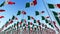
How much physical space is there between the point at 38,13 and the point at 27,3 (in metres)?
1.81

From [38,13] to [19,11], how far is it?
5.92 feet

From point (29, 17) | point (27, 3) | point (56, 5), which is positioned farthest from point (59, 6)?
point (29, 17)

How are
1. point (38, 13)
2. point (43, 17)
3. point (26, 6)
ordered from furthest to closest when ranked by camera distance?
point (43, 17), point (38, 13), point (26, 6)

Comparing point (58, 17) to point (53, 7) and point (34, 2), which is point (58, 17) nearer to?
point (53, 7)

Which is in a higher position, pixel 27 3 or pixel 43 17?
pixel 27 3

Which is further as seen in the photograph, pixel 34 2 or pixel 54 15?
pixel 54 15

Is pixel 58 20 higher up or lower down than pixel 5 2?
lower down

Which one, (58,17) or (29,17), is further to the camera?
(29,17)

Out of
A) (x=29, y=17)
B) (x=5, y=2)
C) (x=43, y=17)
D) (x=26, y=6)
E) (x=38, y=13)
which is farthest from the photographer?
(x=29, y=17)

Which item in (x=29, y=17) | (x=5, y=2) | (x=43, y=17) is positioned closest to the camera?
(x=5, y=2)

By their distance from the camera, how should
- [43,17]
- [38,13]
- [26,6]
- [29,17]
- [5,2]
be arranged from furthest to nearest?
[29,17] → [43,17] → [38,13] → [26,6] → [5,2]

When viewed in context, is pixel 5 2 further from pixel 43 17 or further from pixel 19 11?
pixel 43 17

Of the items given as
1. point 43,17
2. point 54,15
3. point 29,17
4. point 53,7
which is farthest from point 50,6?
point 29,17

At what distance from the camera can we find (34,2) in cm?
1287
